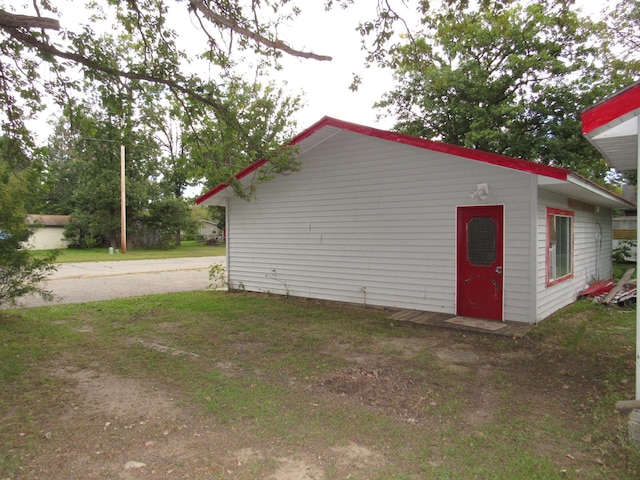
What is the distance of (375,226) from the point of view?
8.09 m

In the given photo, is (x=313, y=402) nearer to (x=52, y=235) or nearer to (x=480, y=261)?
(x=480, y=261)

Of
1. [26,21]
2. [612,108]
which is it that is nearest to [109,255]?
[26,21]

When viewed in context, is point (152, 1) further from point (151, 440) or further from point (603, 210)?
point (603, 210)

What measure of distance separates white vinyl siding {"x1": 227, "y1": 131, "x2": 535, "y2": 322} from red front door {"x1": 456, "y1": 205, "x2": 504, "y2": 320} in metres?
0.12

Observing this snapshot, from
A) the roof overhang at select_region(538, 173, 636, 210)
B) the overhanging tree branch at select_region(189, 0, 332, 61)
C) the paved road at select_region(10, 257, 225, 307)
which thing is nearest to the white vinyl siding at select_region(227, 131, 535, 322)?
the roof overhang at select_region(538, 173, 636, 210)

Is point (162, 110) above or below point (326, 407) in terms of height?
above

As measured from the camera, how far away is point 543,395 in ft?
13.0

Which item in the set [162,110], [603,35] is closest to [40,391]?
[162,110]

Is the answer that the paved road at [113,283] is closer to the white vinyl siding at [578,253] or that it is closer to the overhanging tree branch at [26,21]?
the overhanging tree branch at [26,21]

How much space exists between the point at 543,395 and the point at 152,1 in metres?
7.79

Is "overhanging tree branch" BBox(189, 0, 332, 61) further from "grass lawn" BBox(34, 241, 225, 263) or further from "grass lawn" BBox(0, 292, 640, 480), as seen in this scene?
"grass lawn" BBox(34, 241, 225, 263)

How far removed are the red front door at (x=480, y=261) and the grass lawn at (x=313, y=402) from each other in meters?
0.87

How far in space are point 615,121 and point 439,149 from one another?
4069mm

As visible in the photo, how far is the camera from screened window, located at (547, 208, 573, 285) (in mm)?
7203
